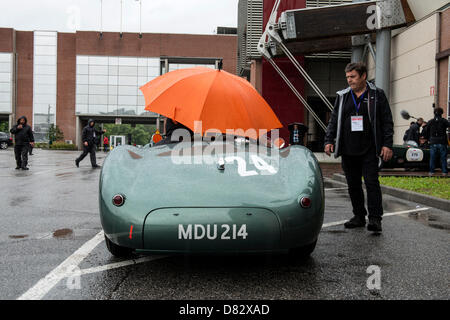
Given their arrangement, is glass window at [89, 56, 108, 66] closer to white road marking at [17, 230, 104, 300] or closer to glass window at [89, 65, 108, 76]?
glass window at [89, 65, 108, 76]

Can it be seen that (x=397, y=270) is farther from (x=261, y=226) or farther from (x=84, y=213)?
(x=84, y=213)

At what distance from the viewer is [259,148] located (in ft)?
12.1

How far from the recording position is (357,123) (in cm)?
469

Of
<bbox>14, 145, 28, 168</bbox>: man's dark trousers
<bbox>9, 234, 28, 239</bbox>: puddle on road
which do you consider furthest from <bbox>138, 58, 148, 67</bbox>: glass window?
<bbox>9, 234, 28, 239</bbox>: puddle on road

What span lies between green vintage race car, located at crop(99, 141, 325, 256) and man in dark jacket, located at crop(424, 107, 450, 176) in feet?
30.6

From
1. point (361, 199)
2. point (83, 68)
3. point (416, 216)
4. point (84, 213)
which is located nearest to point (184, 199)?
point (361, 199)

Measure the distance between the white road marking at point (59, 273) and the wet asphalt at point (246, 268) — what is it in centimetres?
5

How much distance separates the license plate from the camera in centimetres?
277

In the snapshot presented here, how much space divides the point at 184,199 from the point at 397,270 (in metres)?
1.65

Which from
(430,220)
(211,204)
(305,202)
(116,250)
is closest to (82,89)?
(430,220)

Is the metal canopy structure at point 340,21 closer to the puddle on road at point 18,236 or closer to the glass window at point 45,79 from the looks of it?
the puddle on road at point 18,236

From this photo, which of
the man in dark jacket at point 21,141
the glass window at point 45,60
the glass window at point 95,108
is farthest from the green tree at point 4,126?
the man in dark jacket at point 21,141

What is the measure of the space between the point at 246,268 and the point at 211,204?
2.15ft

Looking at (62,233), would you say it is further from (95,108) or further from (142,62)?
(95,108)
